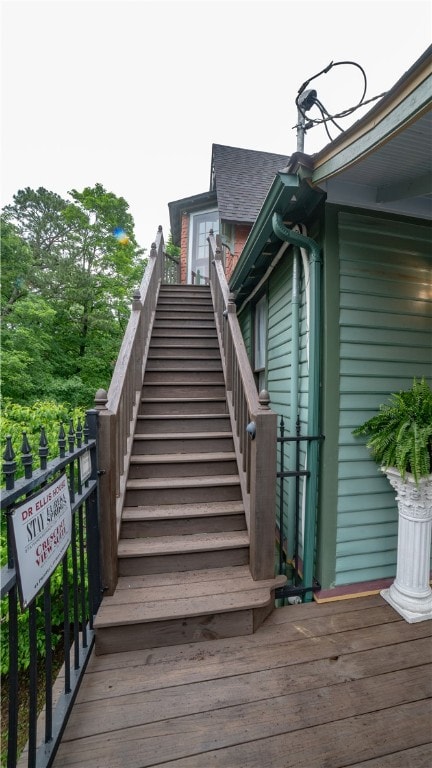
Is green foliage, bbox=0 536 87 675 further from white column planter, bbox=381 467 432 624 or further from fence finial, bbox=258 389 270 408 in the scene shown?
white column planter, bbox=381 467 432 624

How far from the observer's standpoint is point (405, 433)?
1926 millimetres

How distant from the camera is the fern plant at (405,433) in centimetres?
187

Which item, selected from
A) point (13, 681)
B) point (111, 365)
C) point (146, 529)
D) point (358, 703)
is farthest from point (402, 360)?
point (111, 365)

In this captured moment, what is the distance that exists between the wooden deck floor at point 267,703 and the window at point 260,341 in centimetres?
289

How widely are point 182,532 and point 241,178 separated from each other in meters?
9.41

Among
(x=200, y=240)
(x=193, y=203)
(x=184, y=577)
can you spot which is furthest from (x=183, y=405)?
(x=193, y=203)

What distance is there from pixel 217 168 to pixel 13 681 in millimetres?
10542

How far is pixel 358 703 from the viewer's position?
1.43 metres

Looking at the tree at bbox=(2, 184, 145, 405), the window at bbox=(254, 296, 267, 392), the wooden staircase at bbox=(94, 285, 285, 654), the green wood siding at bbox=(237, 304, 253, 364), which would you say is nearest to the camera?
the wooden staircase at bbox=(94, 285, 285, 654)

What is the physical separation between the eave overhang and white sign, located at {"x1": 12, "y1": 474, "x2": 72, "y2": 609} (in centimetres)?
211

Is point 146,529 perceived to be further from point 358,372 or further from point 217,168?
point 217,168

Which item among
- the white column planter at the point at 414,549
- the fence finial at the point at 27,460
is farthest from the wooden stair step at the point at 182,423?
the fence finial at the point at 27,460

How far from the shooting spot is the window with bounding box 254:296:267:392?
417cm

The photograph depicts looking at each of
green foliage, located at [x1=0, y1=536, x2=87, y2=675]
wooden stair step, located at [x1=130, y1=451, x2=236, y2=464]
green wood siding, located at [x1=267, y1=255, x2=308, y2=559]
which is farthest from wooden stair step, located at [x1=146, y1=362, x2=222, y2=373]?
green foliage, located at [x1=0, y1=536, x2=87, y2=675]
